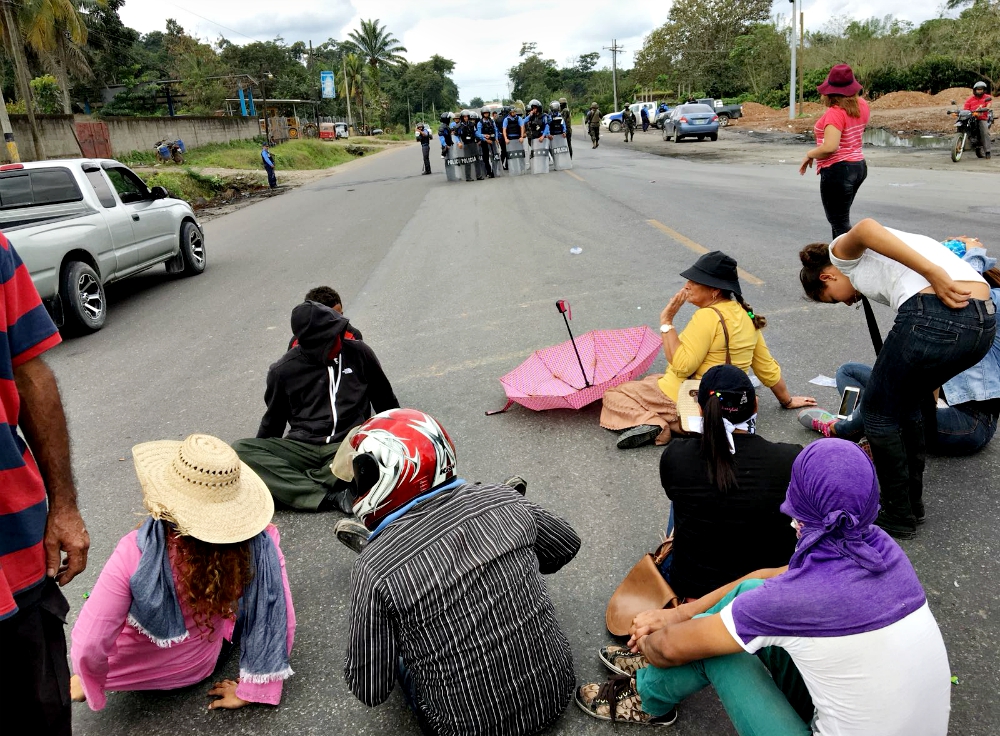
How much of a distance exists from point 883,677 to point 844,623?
0.55 ft

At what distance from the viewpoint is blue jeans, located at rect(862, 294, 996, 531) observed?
313 centimetres

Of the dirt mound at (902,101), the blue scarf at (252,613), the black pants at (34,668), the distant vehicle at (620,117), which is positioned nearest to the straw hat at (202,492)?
the blue scarf at (252,613)

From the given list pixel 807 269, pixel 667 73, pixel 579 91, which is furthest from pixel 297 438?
pixel 579 91

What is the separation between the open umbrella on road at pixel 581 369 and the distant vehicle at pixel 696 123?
29.4 m

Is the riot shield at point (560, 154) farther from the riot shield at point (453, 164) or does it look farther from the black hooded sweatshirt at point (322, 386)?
the black hooded sweatshirt at point (322, 386)

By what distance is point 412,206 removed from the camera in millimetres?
17344

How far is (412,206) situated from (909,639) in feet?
53.9

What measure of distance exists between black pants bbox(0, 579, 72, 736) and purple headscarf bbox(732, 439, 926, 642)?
1.92 m

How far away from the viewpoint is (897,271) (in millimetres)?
3275

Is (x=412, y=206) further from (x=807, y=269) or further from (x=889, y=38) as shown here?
(x=889, y=38)

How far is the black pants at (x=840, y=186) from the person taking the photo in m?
7.10

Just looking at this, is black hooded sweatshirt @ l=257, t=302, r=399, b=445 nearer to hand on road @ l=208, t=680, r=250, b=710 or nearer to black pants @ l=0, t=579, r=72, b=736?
hand on road @ l=208, t=680, r=250, b=710

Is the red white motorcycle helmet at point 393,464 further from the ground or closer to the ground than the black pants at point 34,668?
further from the ground

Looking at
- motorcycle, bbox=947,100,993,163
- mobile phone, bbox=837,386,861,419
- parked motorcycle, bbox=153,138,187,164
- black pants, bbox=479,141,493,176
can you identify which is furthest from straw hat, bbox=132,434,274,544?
parked motorcycle, bbox=153,138,187,164
